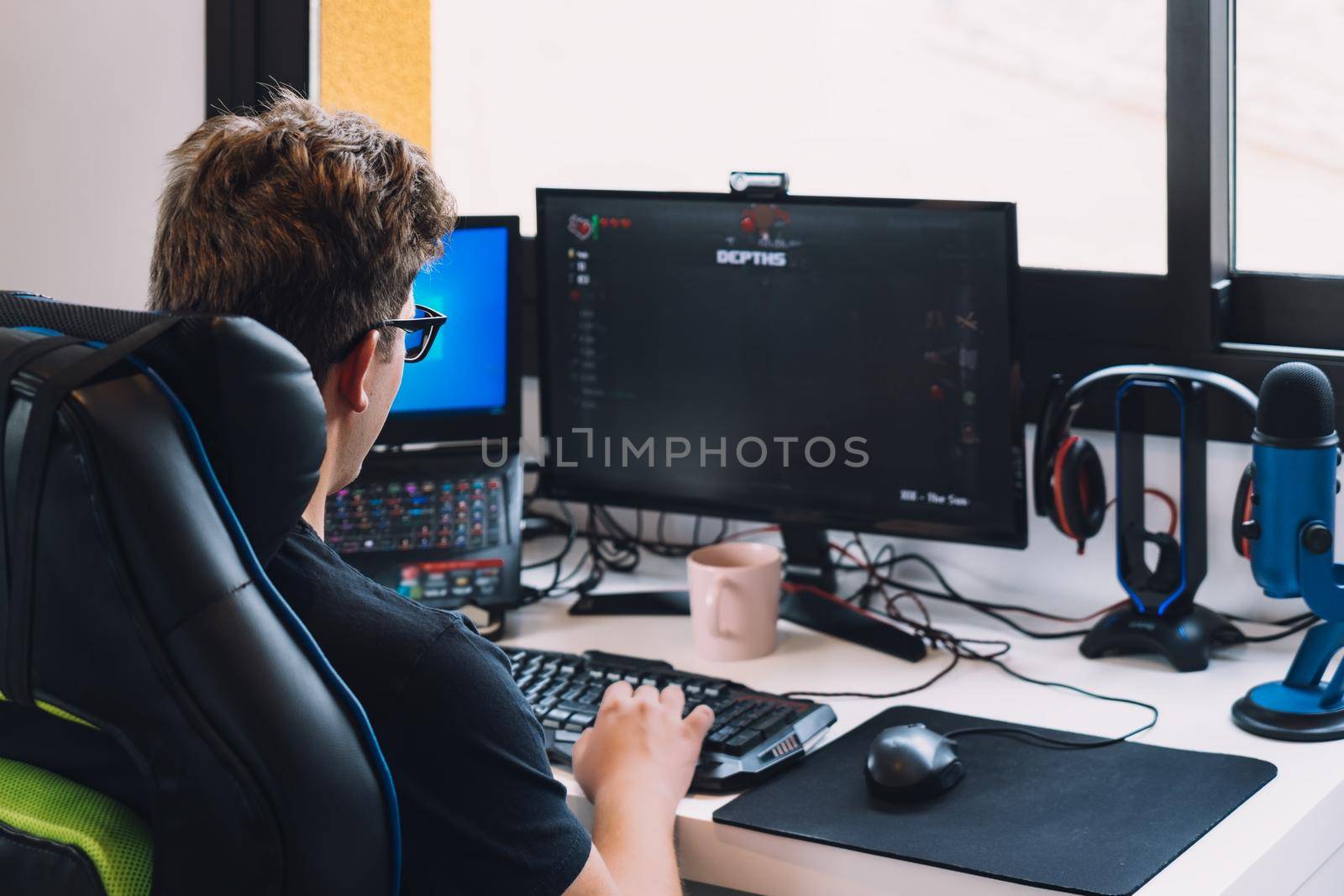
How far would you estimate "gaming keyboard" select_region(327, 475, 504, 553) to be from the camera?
1.71 m

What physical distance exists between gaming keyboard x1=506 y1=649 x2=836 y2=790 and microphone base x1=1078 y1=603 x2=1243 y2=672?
1.16 feet

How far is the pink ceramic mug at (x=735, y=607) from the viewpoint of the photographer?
5.08ft

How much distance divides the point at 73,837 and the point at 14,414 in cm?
23

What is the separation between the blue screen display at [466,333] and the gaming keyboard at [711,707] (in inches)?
16.4

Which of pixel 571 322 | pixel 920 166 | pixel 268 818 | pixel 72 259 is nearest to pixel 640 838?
pixel 268 818

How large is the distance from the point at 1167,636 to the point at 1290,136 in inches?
23.0

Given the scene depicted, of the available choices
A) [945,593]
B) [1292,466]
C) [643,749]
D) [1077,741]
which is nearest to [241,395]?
[643,749]

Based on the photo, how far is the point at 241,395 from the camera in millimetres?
715

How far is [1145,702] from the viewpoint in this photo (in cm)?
140

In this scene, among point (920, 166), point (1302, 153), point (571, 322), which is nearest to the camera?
point (1302, 153)

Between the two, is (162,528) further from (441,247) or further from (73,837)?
(441,247)

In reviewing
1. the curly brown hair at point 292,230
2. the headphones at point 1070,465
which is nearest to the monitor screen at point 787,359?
the headphones at point 1070,465

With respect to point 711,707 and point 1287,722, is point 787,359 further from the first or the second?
point 1287,722

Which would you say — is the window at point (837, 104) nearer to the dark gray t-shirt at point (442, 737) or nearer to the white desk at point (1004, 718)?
the white desk at point (1004, 718)
